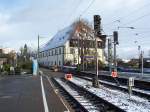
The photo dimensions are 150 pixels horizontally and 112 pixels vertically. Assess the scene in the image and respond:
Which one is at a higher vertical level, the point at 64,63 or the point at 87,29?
the point at 87,29

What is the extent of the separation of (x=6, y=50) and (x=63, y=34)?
41.3 m

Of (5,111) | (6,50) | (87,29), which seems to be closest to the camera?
(5,111)

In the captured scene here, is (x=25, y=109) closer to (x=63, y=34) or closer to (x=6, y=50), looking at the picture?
(x=63, y=34)

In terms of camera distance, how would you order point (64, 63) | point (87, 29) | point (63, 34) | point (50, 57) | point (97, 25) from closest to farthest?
1. point (97, 25)
2. point (87, 29)
3. point (64, 63)
4. point (63, 34)
5. point (50, 57)

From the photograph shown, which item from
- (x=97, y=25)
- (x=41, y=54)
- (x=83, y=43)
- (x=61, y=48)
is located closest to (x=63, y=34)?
(x=61, y=48)

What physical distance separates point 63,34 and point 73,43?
53.4 feet

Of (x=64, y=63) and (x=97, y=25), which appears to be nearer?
(x=97, y=25)

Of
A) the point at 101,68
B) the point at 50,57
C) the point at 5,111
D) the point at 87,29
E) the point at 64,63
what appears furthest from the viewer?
the point at 50,57

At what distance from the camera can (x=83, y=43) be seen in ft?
363

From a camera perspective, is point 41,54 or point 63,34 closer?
point 63,34

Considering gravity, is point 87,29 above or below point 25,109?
above

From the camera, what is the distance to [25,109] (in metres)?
18.7

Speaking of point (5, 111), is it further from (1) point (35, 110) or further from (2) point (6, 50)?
(2) point (6, 50)

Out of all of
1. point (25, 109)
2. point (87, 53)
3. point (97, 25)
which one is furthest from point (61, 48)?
point (25, 109)
